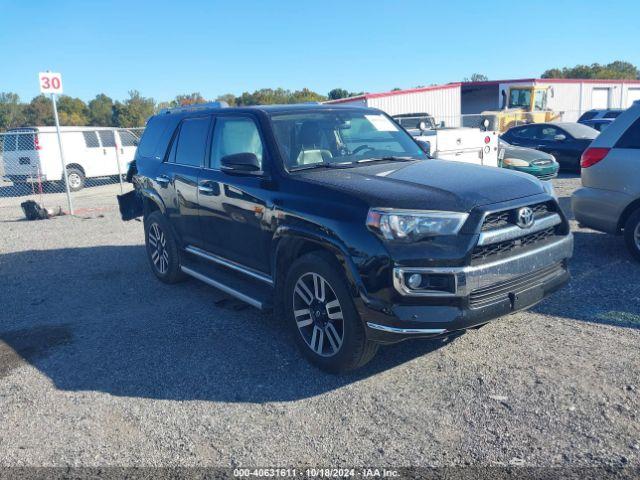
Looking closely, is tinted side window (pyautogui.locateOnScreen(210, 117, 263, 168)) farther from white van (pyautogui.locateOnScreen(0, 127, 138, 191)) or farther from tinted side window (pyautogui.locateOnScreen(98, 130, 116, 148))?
tinted side window (pyautogui.locateOnScreen(98, 130, 116, 148))

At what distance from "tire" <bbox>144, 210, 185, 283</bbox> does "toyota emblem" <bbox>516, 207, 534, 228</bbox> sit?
383cm

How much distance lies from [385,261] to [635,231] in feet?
13.9

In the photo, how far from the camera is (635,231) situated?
638 cm

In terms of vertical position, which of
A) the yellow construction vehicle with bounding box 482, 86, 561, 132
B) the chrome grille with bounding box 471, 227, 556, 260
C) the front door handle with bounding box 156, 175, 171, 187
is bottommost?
the chrome grille with bounding box 471, 227, 556, 260

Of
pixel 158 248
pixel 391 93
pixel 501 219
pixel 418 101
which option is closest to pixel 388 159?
pixel 501 219

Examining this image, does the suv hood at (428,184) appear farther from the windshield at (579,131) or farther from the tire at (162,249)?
the windshield at (579,131)

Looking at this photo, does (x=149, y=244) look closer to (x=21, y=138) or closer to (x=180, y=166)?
(x=180, y=166)

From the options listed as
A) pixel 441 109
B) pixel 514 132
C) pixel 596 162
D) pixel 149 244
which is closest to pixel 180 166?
pixel 149 244

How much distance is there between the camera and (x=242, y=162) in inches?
178

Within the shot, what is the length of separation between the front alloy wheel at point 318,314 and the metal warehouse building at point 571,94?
37515 millimetres

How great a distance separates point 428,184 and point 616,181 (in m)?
3.62

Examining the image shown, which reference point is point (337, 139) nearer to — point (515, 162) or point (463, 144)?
point (463, 144)

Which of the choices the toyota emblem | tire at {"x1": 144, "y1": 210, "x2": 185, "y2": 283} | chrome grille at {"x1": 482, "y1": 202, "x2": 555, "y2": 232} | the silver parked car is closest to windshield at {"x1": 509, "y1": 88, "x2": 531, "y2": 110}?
the silver parked car

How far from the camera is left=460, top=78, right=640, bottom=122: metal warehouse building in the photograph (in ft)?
134
